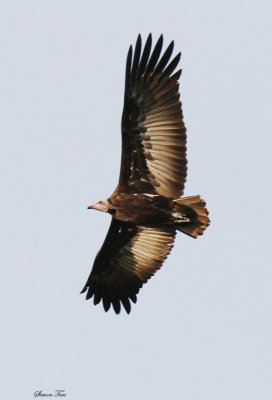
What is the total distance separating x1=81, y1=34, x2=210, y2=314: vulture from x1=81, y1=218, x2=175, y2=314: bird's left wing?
4 cm

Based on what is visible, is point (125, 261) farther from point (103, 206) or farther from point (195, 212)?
point (195, 212)

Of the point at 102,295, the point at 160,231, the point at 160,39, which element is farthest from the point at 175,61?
the point at 102,295

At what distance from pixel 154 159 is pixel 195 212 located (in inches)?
46.9

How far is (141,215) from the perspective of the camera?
17.1m

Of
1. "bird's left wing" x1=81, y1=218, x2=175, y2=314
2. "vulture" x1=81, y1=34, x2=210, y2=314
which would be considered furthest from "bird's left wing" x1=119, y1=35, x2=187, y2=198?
"bird's left wing" x1=81, y1=218, x2=175, y2=314

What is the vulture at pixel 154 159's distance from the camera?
16.6 m

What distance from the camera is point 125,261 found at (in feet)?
60.2

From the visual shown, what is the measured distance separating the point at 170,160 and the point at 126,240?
2020 millimetres

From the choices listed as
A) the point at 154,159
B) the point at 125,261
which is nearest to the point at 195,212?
the point at 154,159

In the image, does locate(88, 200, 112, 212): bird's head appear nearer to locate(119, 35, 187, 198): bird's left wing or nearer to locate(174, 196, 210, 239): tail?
locate(119, 35, 187, 198): bird's left wing

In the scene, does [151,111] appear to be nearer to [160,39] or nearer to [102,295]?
[160,39]

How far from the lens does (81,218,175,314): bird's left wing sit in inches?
709

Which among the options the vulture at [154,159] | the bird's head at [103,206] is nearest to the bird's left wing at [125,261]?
the vulture at [154,159]

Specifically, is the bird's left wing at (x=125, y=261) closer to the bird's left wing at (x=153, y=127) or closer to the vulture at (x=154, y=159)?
the vulture at (x=154, y=159)
